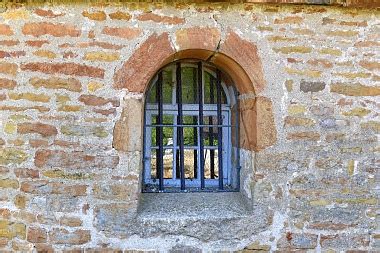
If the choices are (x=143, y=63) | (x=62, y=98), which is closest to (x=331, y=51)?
(x=143, y=63)

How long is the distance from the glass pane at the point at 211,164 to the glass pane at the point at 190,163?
113 mm

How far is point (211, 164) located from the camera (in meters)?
3.67

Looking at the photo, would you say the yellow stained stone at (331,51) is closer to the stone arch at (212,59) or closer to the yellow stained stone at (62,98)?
the stone arch at (212,59)

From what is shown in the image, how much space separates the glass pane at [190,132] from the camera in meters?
3.65

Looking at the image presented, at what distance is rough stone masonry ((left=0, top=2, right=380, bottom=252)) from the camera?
2988mm

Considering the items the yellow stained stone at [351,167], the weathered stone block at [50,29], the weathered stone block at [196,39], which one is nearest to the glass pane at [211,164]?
the weathered stone block at [196,39]

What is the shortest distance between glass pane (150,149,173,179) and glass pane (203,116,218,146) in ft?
1.15

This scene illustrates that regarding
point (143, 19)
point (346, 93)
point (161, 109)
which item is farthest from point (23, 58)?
point (346, 93)

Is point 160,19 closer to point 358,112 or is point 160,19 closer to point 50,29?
point 50,29

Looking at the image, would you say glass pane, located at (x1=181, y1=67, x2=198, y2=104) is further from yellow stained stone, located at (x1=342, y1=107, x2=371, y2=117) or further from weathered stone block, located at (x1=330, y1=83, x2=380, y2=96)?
yellow stained stone, located at (x1=342, y1=107, x2=371, y2=117)

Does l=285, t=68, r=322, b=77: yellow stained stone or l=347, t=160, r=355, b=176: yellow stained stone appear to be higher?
l=285, t=68, r=322, b=77: yellow stained stone

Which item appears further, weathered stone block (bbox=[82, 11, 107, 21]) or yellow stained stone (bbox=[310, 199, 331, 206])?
yellow stained stone (bbox=[310, 199, 331, 206])

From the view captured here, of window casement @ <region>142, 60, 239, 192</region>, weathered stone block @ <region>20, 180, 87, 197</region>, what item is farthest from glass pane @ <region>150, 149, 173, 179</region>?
weathered stone block @ <region>20, 180, 87, 197</region>

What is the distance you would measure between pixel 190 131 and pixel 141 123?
723 millimetres
